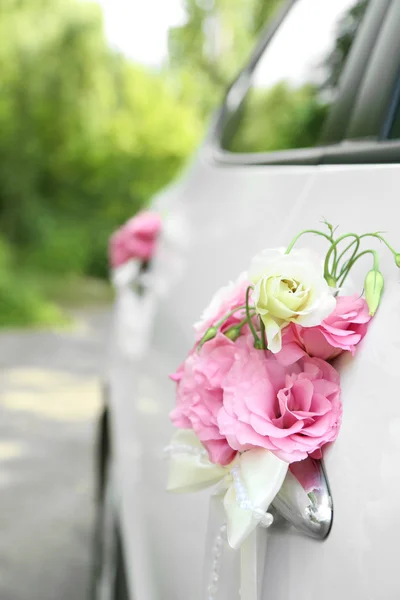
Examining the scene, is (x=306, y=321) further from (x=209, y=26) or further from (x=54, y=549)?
(x=209, y=26)

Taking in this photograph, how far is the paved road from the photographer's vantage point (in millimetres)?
3256

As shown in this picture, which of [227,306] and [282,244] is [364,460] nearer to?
[227,306]

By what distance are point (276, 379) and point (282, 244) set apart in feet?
1.07

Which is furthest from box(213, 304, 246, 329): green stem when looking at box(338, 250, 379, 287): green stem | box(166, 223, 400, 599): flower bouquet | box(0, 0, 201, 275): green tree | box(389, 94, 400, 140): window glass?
box(0, 0, 201, 275): green tree

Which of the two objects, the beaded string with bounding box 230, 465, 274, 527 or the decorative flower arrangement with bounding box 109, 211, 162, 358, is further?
the decorative flower arrangement with bounding box 109, 211, 162, 358

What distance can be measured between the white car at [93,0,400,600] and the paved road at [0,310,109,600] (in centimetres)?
56

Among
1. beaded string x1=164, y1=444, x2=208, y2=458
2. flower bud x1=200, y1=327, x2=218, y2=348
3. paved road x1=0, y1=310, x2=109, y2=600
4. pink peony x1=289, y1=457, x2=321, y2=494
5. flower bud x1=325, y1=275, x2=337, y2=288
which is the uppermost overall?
flower bud x1=325, y1=275, x2=337, y2=288

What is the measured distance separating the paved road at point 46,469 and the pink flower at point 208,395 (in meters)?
2.32

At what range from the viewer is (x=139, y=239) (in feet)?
7.84

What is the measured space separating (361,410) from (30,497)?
11.3ft

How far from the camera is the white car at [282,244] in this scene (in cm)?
74

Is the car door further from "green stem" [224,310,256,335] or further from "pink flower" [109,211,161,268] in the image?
"pink flower" [109,211,161,268]

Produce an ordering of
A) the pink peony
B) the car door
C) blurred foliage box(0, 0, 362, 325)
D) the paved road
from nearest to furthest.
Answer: the car door, the pink peony, the paved road, blurred foliage box(0, 0, 362, 325)

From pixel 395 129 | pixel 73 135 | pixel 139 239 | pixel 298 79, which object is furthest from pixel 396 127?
pixel 73 135
